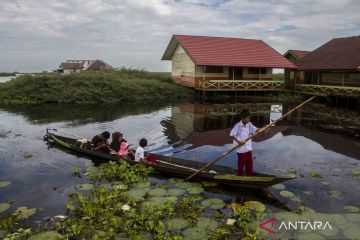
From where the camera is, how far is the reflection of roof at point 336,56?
86.3 ft

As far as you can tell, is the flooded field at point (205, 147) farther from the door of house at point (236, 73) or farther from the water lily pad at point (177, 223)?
the door of house at point (236, 73)

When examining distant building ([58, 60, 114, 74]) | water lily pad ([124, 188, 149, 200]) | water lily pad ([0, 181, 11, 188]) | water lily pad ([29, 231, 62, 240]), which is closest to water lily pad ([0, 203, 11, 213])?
water lily pad ([0, 181, 11, 188])

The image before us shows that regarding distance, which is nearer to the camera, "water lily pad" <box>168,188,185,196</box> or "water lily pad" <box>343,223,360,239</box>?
"water lily pad" <box>343,223,360,239</box>

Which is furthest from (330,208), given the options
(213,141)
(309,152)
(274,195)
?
(213,141)

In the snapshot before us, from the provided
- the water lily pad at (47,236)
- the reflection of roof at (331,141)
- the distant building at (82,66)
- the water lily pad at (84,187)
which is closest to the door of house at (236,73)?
the reflection of roof at (331,141)

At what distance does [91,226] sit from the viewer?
6.29 m

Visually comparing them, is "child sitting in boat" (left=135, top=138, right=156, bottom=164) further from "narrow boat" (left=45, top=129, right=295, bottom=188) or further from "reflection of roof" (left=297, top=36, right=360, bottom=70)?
"reflection of roof" (left=297, top=36, right=360, bottom=70)

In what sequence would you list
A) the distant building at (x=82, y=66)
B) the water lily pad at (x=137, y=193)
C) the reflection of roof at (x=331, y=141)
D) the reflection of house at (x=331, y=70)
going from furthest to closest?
the distant building at (x=82, y=66), the reflection of house at (x=331, y=70), the reflection of roof at (x=331, y=141), the water lily pad at (x=137, y=193)

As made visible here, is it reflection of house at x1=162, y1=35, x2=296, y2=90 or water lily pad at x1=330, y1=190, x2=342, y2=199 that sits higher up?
reflection of house at x1=162, y1=35, x2=296, y2=90

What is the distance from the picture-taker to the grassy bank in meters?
28.7

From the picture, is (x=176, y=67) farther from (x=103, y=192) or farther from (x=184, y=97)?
(x=103, y=192)

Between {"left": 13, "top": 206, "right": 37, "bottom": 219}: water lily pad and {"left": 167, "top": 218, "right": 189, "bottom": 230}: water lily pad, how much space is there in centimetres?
313

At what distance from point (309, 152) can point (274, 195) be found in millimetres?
4946

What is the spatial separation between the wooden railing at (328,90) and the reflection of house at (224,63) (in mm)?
2497
